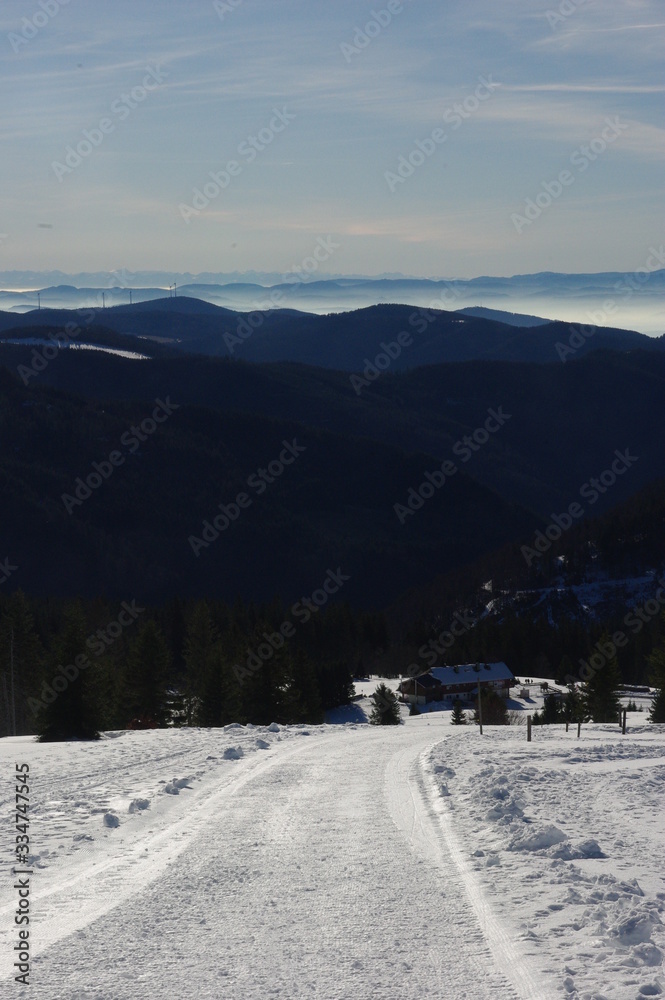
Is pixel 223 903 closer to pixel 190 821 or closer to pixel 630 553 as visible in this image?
pixel 190 821

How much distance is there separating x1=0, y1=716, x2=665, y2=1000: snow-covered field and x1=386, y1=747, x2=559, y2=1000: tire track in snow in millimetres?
32

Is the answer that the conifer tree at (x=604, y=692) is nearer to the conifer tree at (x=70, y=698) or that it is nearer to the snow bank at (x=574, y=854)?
the conifer tree at (x=70, y=698)

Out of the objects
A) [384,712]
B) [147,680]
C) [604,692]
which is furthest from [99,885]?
[384,712]

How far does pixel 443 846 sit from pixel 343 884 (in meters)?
2.10

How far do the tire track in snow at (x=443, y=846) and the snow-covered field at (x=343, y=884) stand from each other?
3 centimetres

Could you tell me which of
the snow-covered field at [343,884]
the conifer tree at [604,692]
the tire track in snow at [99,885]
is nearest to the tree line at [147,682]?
the conifer tree at [604,692]

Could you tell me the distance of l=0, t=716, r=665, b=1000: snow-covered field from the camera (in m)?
6.96

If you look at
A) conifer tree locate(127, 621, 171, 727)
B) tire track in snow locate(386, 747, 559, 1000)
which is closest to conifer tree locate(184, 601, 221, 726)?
conifer tree locate(127, 621, 171, 727)

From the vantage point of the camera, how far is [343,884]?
9.57 meters

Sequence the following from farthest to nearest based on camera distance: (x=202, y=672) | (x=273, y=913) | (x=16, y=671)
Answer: (x=202, y=672) → (x=16, y=671) → (x=273, y=913)

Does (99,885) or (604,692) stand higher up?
(99,885)

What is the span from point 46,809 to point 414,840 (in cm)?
582

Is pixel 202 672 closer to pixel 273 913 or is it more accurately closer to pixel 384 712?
pixel 384 712

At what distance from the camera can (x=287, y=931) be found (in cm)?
805
